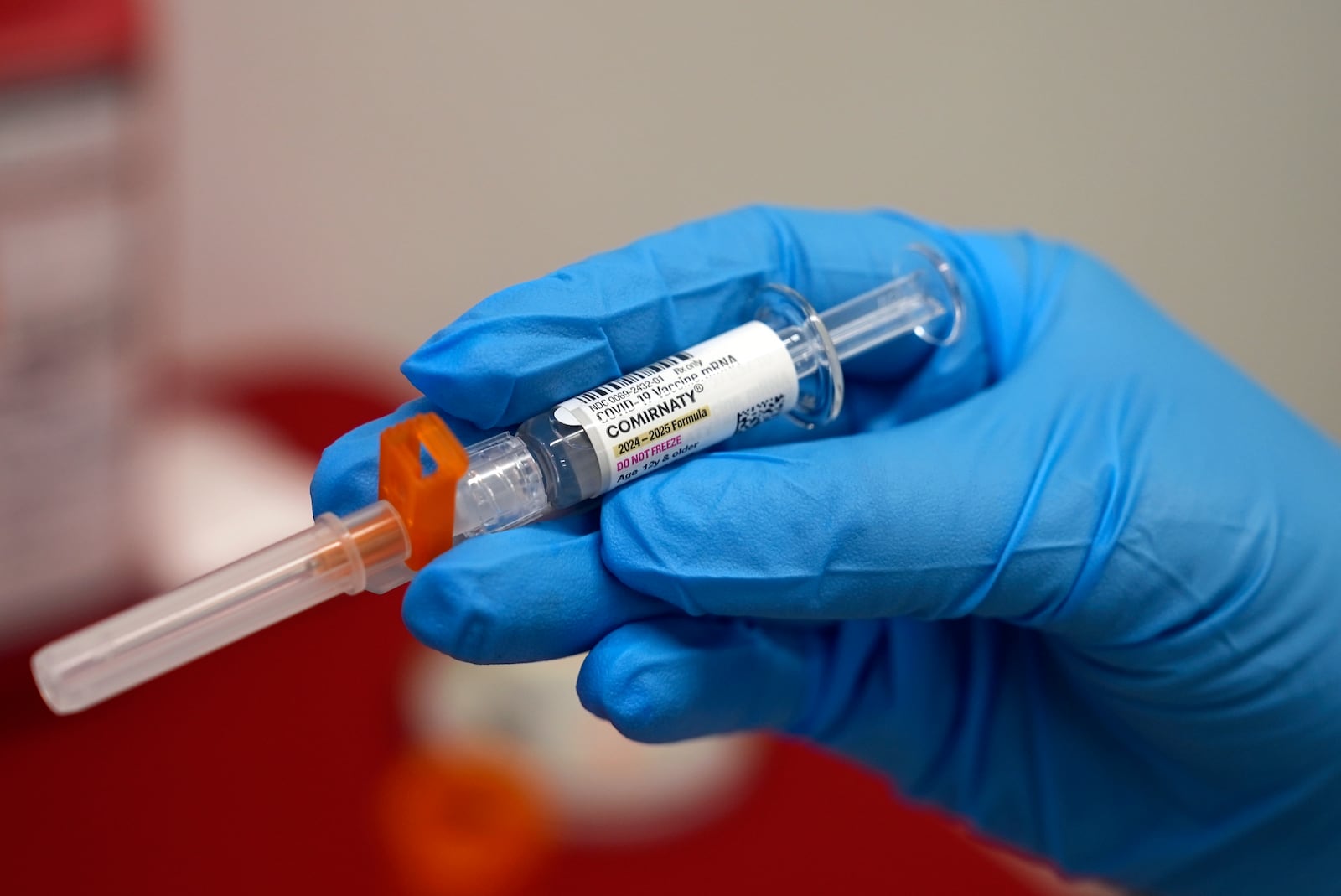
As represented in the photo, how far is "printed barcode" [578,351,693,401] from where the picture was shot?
0.68m

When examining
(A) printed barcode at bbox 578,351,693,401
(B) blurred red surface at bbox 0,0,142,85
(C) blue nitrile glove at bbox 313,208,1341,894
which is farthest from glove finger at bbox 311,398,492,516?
(B) blurred red surface at bbox 0,0,142,85

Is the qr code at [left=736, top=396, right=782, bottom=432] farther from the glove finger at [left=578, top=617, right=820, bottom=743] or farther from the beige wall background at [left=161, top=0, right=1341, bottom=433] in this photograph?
the beige wall background at [left=161, top=0, right=1341, bottom=433]

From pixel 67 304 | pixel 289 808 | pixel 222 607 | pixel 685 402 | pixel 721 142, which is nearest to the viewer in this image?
pixel 222 607

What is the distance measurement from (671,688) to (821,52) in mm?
888

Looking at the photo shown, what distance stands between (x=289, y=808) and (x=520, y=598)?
2.04 ft

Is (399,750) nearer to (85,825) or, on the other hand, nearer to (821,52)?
(85,825)

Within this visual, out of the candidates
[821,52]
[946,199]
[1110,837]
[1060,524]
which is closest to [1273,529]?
[1060,524]

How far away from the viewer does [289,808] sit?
112 centimetres

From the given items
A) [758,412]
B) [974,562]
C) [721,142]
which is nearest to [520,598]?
[758,412]

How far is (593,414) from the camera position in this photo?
0.66m

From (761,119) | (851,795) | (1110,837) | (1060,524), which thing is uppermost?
(761,119)

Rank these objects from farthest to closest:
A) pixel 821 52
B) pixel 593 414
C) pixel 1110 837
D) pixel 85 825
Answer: pixel 821 52 < pixel 85 825 < pixel 1110 837 < pixel 593 414

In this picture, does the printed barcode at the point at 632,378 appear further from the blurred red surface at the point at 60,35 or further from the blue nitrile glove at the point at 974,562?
the blurred red surface at the point at 60,35

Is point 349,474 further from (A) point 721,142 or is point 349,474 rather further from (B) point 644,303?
(A) point 721,142
